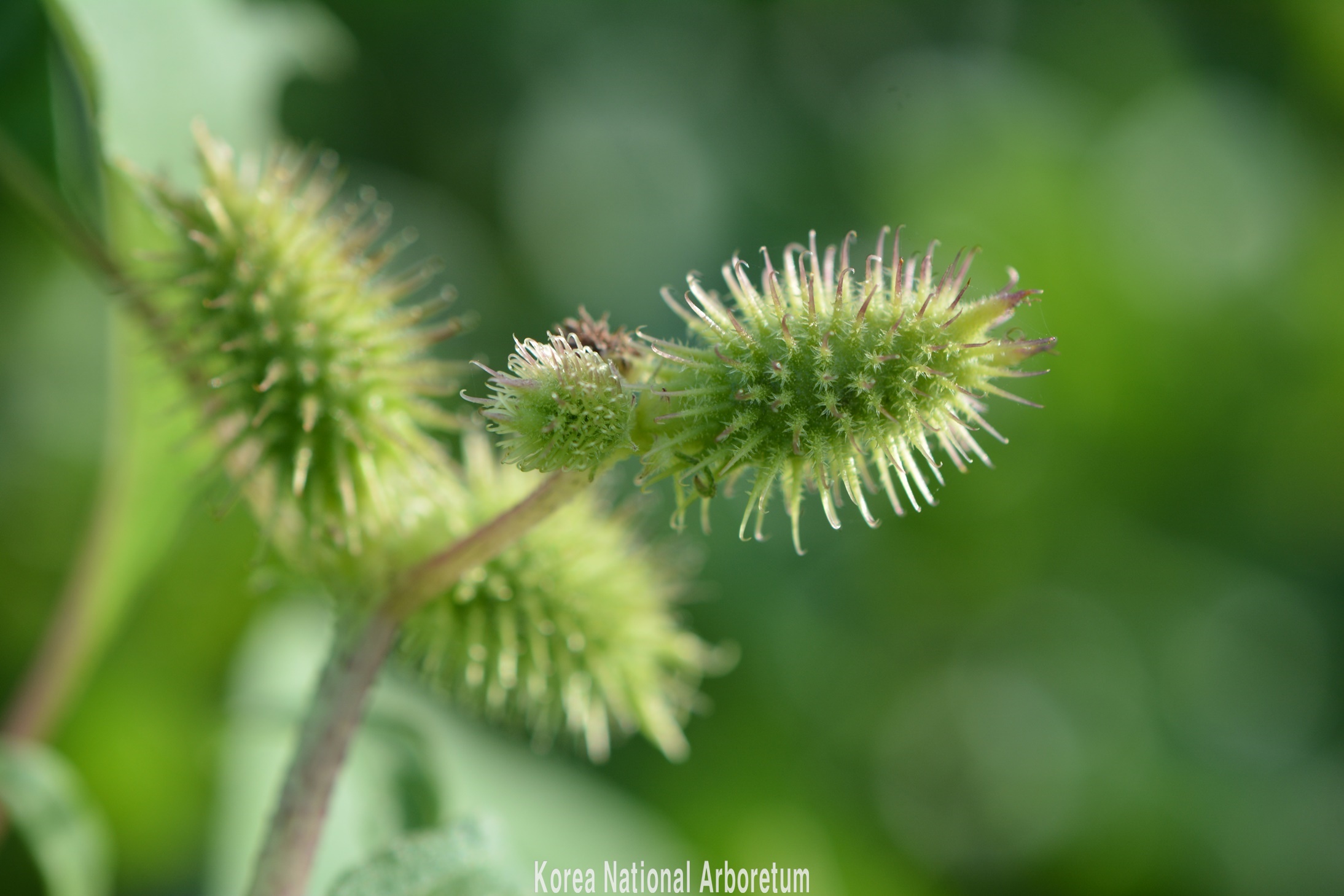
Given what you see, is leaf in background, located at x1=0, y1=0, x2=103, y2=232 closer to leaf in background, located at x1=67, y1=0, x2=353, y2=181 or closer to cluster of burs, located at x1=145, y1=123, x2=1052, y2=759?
leaf in background, located at x1=67, y1=0, x2=353, y2=181

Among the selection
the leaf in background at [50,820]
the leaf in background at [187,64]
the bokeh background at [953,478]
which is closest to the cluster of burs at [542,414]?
the leaf in background at [187,64]

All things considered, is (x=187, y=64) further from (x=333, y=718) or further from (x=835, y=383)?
(x=835, y=383)

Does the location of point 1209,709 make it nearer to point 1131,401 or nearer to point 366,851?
point 1131,401

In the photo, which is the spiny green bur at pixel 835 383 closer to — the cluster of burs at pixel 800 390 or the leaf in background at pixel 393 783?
the cluster of burs at pixel 800 390

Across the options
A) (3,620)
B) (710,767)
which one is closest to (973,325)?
(710,767)

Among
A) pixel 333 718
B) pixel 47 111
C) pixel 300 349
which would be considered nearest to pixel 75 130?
pixel 47 111

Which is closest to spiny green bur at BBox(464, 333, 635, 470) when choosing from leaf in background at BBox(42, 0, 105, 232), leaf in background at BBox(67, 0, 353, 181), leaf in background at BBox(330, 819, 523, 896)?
leaf in background at BBox(330, 819, 523, 896)
